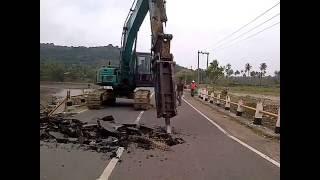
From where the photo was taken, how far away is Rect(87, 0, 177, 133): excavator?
47.9ft

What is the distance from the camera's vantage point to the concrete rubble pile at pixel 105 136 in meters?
12.3

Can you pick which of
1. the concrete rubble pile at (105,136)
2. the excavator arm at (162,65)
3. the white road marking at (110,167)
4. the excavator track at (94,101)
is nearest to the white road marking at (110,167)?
the white road marking at (110,167)

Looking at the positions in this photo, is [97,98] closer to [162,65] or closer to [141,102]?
[141,102]

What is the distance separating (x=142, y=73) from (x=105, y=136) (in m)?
15.9

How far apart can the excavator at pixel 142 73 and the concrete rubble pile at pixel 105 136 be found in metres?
0.97

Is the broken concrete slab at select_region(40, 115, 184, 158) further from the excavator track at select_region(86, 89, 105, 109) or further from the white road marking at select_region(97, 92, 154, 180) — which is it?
the excavator track at select_region(86, 89, 105, 109)

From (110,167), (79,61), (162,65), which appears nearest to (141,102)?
(162,65)

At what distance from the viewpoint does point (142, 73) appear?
29.5 m

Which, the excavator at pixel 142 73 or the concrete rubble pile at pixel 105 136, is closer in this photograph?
the concrete rubble pile at pixel 105 136

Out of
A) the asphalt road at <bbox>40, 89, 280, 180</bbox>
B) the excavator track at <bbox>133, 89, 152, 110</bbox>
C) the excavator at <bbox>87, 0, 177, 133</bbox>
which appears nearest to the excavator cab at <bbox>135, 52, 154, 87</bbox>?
the excavator at <bbox>87, 0, 177, 133</bbox>

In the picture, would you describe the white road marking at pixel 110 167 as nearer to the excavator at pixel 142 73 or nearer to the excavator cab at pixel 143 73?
the excavator at pixel 142 73

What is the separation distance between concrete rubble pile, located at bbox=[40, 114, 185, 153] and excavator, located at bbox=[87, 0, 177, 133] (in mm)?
965

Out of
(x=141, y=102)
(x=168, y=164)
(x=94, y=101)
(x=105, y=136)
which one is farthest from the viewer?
(x=94, y=101)
